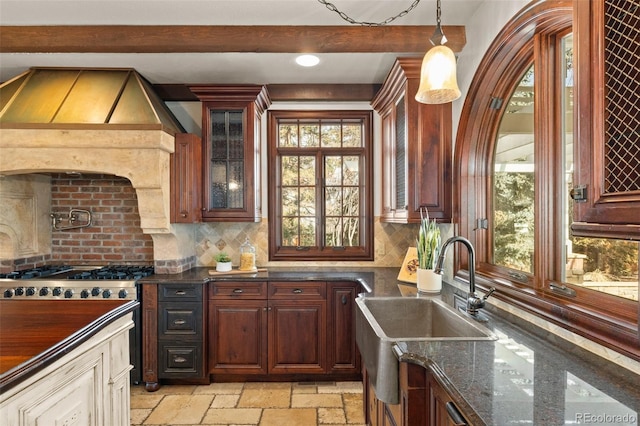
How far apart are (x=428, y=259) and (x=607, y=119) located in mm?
1634

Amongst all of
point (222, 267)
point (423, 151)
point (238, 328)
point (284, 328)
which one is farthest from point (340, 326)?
point (423, 151)

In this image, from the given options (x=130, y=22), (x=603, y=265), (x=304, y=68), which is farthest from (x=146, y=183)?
(x=603, y=265)

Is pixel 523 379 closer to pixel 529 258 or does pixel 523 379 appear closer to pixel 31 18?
pixel 529 258

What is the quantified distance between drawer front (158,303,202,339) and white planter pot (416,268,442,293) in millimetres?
1772

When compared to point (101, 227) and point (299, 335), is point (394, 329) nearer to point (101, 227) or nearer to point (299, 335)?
point (299, 335)

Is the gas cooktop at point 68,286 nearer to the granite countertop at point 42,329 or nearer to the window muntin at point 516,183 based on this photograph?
the granite countertop at point 42,329

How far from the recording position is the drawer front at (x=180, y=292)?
2.86 metres

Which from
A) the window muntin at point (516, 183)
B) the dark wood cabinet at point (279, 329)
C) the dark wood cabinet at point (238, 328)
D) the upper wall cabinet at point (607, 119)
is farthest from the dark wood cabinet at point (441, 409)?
the dark wood cabinet at point (238, 328)

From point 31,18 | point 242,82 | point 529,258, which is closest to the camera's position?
point 529,258

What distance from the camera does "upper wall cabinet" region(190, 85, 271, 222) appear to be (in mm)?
3162

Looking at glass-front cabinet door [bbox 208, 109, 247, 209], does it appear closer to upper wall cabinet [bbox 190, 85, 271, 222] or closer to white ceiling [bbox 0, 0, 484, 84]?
upper wall cabinet [bbox 190, 85, 271, 222]

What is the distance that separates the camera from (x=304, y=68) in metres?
3.08

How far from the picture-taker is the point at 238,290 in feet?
9.72

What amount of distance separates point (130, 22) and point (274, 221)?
6.49 ft
